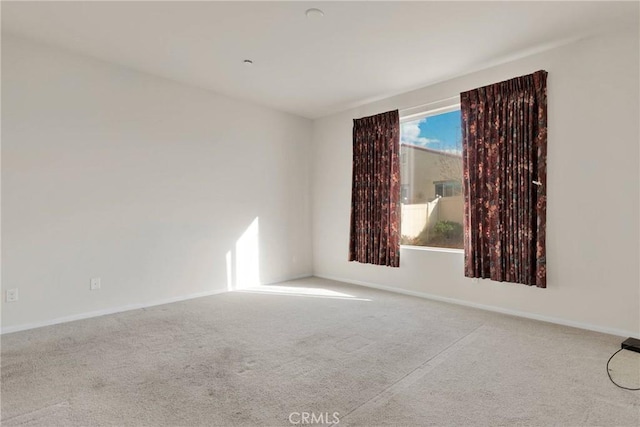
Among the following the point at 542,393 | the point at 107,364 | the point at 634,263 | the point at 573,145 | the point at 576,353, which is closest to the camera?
the point at 542,393

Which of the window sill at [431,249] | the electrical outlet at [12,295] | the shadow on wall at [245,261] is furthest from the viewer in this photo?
the shadow on wall at [245,261]

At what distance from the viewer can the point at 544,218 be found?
323cm

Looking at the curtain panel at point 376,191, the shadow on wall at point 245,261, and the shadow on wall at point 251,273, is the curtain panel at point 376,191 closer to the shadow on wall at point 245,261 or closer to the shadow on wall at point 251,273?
the shadow on wall at point 251,273

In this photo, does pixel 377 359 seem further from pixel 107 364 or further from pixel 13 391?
pixel 13 391

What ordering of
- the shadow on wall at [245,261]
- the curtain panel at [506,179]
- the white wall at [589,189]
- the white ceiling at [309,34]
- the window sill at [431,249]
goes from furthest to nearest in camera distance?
the shadow on wall at [245,261]
the window sill at [431,249]
the curtain panel at [506,179]
the white wall at [589,189]
the white ceiling at [309,34]

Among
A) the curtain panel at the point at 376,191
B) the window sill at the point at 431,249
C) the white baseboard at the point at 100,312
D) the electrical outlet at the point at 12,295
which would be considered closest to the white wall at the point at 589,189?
the window sill at the point at 431,249

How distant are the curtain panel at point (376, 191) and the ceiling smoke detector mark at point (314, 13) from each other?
6.72 ft

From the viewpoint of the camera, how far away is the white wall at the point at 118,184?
3.10m

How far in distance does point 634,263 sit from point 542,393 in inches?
66.2

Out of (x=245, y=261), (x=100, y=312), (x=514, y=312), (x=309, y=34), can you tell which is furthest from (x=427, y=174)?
(x=100, y=312)

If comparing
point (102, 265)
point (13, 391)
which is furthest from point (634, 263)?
point (102, 265)

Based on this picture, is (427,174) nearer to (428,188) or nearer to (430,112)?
(428,188)

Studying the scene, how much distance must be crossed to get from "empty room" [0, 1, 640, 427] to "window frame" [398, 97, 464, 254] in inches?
1.2

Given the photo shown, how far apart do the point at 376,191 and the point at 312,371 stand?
2.85 meters
